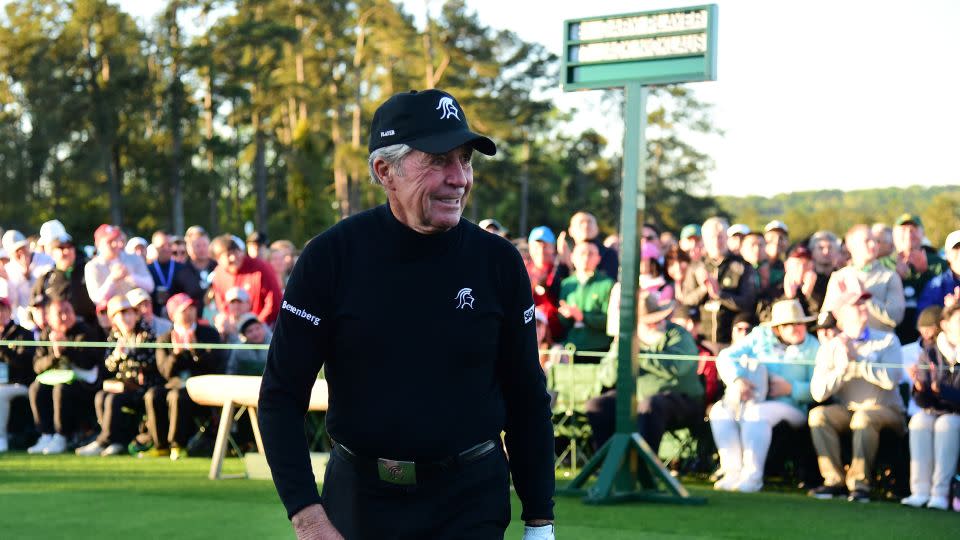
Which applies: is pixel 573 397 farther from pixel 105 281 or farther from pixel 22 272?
pixel 22 272

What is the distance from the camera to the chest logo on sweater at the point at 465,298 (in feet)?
10.4

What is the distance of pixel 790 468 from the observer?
33.1 ft

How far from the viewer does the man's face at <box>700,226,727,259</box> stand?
11453mm

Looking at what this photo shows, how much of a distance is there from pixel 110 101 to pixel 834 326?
159 feet

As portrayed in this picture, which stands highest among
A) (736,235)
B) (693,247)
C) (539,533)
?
(736,235)

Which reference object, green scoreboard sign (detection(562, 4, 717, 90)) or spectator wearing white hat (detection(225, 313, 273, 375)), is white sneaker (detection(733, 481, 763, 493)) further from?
spectator wearing white hat (detection(225, 313, 273, 375))

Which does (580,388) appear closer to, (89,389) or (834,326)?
(834,326)

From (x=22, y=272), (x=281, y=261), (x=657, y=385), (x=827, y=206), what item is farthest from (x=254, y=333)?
(x=827, y=206)

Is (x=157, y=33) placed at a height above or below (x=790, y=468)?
above

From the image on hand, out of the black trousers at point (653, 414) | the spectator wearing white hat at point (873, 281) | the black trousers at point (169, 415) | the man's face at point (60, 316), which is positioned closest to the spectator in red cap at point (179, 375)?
the black trousers at point (169, 415)

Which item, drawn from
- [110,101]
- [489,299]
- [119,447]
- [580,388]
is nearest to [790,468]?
[580,388]

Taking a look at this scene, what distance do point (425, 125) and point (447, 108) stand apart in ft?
0.27

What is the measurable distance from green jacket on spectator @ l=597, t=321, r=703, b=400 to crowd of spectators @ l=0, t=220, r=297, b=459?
324cm

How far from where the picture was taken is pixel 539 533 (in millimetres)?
3322
